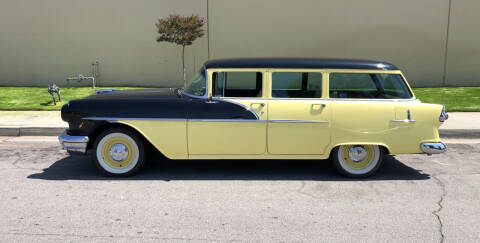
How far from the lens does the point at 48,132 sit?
8.51 metres

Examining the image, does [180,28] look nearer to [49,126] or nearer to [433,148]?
[49,126]

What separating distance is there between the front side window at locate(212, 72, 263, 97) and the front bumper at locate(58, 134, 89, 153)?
68.9 inches

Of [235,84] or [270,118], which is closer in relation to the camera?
[270,118]

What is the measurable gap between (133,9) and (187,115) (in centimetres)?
926

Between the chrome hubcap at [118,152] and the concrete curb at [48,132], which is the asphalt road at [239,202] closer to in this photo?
the chrome hubcap at [118,152]

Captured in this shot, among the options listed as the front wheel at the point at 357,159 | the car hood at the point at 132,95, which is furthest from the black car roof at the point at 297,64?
the front wheel at the point at 357,159

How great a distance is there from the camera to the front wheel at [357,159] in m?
5.80

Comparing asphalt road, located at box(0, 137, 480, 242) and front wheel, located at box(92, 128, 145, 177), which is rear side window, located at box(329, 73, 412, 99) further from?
front wheel, located at box(92, 128, 145, 177)

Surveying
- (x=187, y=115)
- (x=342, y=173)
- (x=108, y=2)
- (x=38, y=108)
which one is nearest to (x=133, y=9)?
(x=108, y=2)

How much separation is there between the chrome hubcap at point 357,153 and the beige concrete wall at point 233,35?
27.9 ft

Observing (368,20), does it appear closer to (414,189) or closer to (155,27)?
(155,27)

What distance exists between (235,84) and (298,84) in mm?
817

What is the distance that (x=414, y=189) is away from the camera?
5.42 metres

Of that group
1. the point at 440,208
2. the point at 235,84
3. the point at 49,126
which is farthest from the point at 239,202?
the point at 49,126
